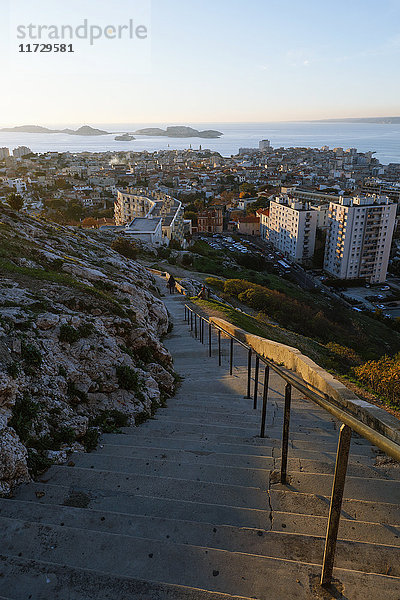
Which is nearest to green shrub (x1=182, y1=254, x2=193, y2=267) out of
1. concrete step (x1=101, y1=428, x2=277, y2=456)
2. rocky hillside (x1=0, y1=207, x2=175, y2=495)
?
rocky hillside (x1=0, y1=207, x2=175, y2=495)

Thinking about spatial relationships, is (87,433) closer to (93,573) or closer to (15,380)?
(15,380)

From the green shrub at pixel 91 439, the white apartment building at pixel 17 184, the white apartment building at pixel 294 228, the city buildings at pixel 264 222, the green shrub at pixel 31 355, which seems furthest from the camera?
the white apartment building at pixel 17 184

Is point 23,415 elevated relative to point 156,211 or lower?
elevated

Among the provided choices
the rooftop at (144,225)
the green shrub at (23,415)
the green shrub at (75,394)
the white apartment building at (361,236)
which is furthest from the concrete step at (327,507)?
the white apartment building at (361,236)

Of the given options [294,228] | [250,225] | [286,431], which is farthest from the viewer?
[250,225]

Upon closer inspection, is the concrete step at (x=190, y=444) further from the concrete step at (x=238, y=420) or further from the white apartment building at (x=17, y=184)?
the white apartment building at (x=17, y=184)

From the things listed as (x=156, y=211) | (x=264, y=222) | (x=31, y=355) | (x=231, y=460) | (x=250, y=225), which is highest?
(x=31, y=355)

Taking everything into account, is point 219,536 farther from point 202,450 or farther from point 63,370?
point 63,370

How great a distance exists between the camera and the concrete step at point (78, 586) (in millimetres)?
2197

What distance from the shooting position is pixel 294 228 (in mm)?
60438

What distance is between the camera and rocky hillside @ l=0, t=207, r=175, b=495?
387 centimetres

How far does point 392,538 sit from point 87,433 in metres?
3.02

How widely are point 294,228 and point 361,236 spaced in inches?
378

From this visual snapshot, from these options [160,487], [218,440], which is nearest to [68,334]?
[218,440]
